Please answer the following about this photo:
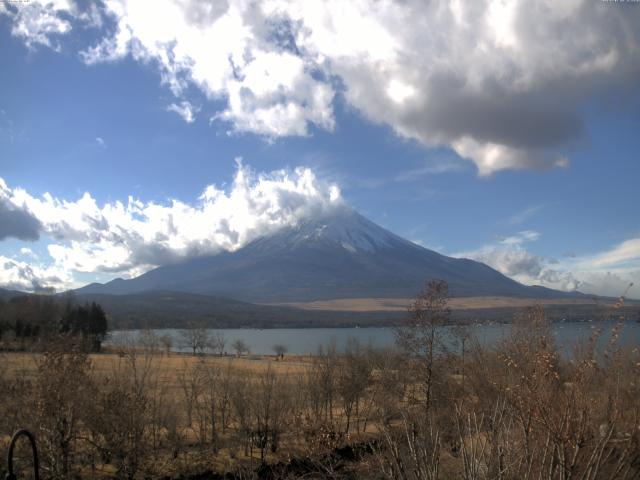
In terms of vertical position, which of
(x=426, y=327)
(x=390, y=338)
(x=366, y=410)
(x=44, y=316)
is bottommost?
(x=390, y=338)

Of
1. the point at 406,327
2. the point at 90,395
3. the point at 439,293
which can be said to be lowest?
the point at 90,395

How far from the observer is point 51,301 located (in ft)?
283

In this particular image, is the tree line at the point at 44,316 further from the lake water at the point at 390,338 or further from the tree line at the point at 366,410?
the tree line at the point at 366,410

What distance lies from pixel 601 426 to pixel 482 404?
24.8ft

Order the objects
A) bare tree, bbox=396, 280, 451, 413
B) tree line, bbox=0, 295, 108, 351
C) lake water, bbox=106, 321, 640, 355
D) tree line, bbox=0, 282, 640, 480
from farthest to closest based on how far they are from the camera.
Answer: tree line, bbox=0, 295, 108, 351 → bare tree, bbox=396, 280, 451, 413 → lake water, bbox=106, 321, 640, 355 → tree line, bbox=0, 282, 640, 480

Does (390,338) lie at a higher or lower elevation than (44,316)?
lower

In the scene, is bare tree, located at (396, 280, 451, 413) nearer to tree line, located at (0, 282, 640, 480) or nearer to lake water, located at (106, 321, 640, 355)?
tree line, located at (0, 282, 640, 480)

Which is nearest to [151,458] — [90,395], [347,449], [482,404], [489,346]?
[90,395]

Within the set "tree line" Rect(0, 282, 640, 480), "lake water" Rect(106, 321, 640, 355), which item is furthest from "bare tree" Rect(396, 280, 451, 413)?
"lake water" Rect(106, 321, 640, 355)

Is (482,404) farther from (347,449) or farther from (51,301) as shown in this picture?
(51,301)

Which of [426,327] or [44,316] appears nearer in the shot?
[426,327]

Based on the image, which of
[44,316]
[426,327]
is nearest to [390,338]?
[44,316]

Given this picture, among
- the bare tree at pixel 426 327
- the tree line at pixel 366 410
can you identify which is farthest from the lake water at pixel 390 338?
the bare tree at pixel 426 327

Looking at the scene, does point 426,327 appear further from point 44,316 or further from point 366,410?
point 44,316
